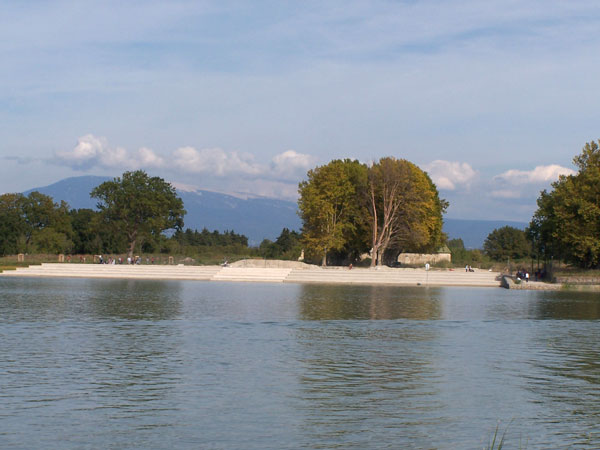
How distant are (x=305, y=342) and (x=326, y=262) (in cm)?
5032

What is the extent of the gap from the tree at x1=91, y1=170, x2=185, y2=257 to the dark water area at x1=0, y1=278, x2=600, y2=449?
45158 millimetres

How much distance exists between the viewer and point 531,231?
69062mm

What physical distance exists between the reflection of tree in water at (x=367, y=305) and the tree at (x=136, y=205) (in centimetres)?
3377

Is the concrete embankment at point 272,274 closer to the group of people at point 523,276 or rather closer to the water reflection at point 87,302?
the group of people at point 523,276

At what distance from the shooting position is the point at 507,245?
122 meters

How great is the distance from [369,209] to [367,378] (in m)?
51.4

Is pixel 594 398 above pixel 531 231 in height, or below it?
below

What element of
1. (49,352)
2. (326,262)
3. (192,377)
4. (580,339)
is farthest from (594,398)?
(326,262)

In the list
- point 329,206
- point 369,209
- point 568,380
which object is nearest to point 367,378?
point 568,380

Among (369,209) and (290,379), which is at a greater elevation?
(369,209)

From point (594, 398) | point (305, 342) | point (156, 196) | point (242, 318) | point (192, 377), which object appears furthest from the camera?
point (156, 196)

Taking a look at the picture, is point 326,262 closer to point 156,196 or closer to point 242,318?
point 156,196

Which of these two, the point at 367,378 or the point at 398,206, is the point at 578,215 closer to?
the point at 398,206

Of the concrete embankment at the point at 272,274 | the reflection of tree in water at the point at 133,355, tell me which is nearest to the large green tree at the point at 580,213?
the concrete embankment at the point at 272,274
